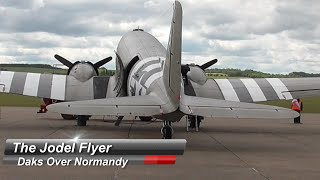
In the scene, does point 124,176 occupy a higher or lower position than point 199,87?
lower

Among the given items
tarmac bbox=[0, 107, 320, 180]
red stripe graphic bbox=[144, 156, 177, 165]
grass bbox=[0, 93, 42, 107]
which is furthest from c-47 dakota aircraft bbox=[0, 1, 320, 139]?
grass bbox=[0, 93, 42, 107]

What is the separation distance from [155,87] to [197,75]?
794cm

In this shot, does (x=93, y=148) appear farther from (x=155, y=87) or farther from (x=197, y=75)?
(x=197, y=75)

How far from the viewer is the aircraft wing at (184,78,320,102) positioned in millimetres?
23656

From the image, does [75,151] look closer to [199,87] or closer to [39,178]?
[39,178]

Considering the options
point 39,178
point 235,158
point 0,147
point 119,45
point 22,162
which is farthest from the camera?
point 119,45

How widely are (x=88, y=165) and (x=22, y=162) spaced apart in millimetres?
1532

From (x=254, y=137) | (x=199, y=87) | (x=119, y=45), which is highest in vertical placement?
(x=119, y=45)

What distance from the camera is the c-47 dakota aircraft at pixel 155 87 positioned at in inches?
577

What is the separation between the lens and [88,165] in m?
11.5

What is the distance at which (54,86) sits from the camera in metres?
24.7

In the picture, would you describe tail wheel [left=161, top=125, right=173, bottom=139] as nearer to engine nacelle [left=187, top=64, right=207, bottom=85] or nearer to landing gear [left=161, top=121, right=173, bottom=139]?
landing gear [left=161, top=121, right=173, bottom=139]

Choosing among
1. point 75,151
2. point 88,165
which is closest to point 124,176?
point 88,165

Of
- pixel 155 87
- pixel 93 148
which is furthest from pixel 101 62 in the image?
pixel 93 148
